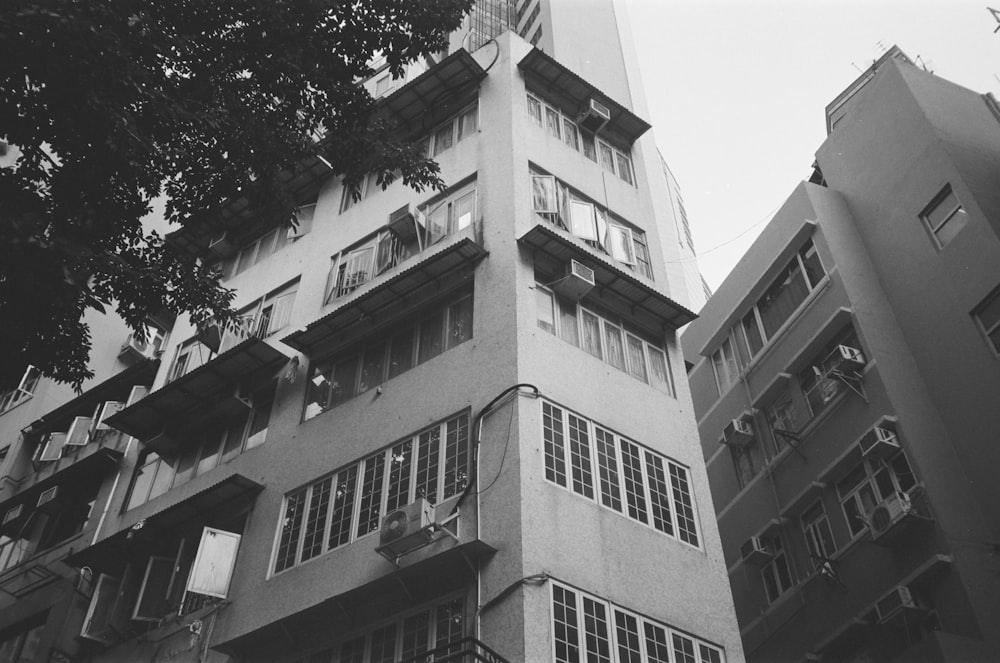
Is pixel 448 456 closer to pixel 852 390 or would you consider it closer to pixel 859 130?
pixel 852 390

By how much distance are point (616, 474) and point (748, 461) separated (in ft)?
30.8

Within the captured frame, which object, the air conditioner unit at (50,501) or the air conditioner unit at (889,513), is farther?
the air conditioner unit at (50,501)

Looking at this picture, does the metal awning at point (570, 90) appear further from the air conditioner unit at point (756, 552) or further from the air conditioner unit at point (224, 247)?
the air conditioner unit at point (756, 552)

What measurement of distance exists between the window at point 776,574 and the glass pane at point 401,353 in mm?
10108

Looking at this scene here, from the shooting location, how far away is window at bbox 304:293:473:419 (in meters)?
16.6

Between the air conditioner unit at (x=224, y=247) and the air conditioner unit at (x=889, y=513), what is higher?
the air conditioner unit at (x=224, y=247)

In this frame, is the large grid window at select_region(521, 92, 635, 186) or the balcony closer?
the balcony

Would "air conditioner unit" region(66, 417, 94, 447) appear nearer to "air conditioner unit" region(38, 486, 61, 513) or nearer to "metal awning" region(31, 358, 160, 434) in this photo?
"metal awning" region(31, 358, 160, 434)

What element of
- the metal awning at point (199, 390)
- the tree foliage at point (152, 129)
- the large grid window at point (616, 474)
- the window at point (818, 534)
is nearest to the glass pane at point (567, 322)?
the large grid window at point (616, 474)

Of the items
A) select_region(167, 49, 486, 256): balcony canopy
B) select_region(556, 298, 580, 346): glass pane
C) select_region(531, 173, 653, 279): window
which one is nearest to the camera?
select_region(556, 298, 580, 346): glass pane

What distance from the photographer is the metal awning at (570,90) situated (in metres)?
21.2

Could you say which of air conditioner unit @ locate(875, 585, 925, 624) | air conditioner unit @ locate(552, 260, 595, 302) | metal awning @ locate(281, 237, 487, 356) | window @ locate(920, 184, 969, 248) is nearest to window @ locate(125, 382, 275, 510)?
metal awning @ locate(281, 237, 487, 356)

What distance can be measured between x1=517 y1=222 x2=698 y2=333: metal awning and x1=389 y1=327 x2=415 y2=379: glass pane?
2.85 meters

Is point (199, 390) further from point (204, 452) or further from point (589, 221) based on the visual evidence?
point (589, 221)
